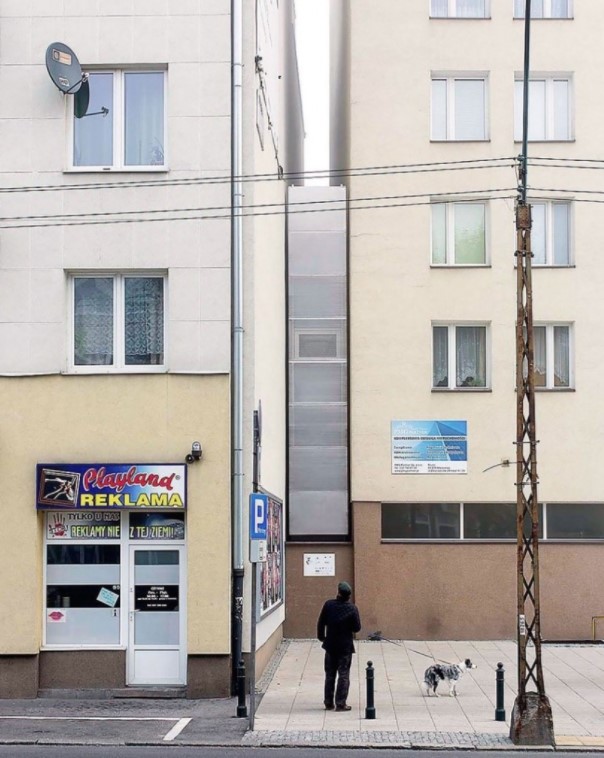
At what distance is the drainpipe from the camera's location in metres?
17.8

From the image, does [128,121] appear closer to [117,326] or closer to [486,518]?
[117,326]

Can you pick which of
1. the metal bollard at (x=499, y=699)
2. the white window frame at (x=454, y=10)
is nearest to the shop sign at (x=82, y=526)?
the metal bollard at (x=499, y=699)

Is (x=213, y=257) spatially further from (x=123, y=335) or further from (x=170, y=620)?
(x=170, y=620)

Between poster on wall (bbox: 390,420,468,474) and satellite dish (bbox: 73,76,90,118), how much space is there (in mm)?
10951

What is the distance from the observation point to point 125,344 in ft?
60.5

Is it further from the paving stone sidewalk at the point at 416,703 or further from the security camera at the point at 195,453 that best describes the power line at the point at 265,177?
the paving stone sidewalk at the point at 416,703

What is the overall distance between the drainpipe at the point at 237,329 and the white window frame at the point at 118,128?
44.0 inches

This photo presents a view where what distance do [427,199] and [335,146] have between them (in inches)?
296

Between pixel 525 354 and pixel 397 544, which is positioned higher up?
pixel 525 354

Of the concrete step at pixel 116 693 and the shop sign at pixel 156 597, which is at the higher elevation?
the shop sign at pixel 156 597

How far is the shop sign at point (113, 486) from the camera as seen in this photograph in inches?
703

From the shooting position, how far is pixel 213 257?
18.3 meters

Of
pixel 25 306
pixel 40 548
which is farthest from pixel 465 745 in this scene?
pixel 25 306

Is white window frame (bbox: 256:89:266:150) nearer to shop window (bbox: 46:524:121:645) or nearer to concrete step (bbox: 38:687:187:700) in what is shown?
shop window (bbox: 46:524:121:645)
